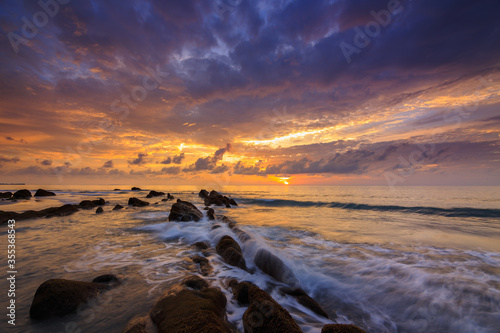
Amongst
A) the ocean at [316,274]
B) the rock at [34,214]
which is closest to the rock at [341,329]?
the ocean at [316,274]

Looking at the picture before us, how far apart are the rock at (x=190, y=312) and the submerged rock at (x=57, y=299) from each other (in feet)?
5.02

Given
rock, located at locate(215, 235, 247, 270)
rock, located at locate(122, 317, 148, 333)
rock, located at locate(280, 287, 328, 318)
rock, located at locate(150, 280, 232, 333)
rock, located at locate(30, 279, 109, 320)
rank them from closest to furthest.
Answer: rock, located at locate(150, 280, 232, 333)
rock, located at locate(122, 317, 148, 333)
rock, located at locate(30, 279, 109, 320)
rock, located at locate(280, 287, 328, 318)
rock, located at locate(215, 235, 247, 270)

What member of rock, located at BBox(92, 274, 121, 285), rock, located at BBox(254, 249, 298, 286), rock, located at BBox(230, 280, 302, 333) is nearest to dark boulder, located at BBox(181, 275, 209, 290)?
rock, located at BBox(230, 280, 302, 333)

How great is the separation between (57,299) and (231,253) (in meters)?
4.54

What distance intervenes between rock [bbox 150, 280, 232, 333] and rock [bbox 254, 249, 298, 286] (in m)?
2.36

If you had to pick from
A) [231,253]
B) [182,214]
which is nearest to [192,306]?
[231,253]

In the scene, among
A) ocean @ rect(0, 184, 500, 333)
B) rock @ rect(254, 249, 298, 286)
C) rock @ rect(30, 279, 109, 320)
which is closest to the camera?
rock @ rect(30, 279, 109, 320)

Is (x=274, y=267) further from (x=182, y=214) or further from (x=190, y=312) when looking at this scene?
(x=182, y=214)

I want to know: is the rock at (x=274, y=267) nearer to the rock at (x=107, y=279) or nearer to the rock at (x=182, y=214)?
the rock at (x=107, y=279)

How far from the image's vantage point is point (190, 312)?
3316 mm

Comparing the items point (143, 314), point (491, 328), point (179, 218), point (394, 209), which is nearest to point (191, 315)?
point (143, 314)

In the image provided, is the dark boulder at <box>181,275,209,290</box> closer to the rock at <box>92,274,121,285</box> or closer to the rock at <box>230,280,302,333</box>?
the rock at <box>230,280,302,333</box>

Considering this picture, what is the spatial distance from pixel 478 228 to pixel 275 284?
1652 centimetres

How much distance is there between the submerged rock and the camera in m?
3.63
